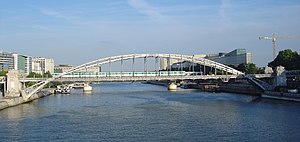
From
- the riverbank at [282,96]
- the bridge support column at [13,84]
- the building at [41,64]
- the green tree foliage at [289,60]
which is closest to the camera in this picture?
the riverbank at [282,96]

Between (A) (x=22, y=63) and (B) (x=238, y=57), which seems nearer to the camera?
(B) (x=238, y=57)

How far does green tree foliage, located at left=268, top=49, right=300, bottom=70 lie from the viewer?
49.0 m

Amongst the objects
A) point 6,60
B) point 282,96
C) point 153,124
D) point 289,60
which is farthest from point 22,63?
point 153,124

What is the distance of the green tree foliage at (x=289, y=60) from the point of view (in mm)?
49000

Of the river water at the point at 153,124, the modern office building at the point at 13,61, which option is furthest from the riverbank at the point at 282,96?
the modern office building at the point at 13,61

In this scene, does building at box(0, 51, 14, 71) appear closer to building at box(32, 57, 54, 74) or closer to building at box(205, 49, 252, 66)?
building at box(32, 57, 54, 74)

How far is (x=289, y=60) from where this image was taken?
49969 mm

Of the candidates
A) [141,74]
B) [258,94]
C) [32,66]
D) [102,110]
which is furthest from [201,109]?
[32,66]

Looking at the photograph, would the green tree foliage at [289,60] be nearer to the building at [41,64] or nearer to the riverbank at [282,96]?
the riverbank at [282,96]

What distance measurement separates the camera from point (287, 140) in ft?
55.0

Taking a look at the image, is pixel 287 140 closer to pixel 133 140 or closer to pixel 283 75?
pixel 133 140

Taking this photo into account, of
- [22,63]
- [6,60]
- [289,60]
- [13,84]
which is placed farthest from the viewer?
[22,63]

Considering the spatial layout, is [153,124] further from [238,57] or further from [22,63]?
[22,63]

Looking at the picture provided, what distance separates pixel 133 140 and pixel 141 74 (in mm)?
29892
